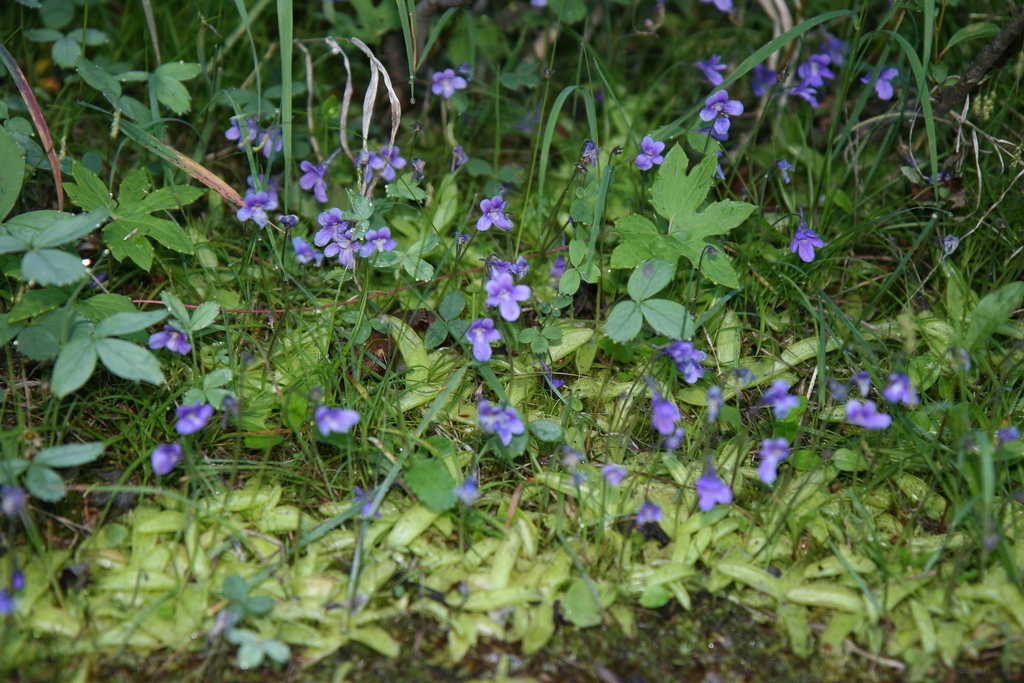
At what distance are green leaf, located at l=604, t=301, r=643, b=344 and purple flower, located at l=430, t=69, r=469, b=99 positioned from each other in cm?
131

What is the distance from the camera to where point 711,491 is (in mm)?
2213

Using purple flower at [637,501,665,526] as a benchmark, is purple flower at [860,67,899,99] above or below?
above

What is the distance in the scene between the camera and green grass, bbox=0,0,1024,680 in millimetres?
2100

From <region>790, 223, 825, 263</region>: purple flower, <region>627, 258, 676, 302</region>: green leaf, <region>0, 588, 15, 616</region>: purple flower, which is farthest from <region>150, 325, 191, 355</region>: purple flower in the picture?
<region>790, 223, 825, 263</region>: purple flower

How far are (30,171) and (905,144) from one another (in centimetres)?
349

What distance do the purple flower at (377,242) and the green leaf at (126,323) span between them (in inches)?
26.8

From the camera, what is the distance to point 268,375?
2.63 meters

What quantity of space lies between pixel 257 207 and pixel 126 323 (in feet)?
2.08

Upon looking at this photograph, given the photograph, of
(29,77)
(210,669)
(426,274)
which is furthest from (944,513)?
(29,77)

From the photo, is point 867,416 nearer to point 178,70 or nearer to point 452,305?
point 452,305

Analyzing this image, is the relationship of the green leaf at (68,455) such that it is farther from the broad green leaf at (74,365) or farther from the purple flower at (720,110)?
the purple flower at (720,110)

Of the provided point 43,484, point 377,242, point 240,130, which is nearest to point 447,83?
point 240,130

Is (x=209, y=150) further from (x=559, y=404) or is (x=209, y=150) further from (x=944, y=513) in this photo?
(x=944, y=513)

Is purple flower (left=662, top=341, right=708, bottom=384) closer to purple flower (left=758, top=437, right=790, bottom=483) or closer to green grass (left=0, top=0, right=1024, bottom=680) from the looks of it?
green grass (left=0, top=0, right=1024, bottom=680)
